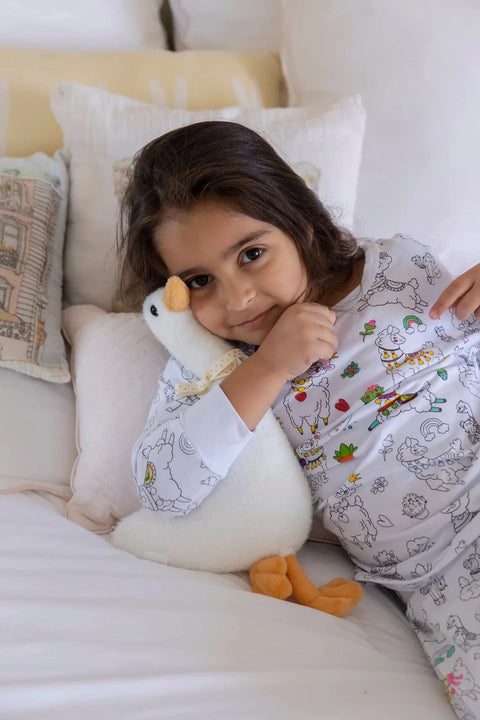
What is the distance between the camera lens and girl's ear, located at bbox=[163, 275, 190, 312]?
1004 mm

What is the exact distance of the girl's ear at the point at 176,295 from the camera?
100cm

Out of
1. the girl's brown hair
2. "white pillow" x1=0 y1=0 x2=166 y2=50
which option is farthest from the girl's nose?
"white pillow" x1=0 y1=0 x2=166 y2=50

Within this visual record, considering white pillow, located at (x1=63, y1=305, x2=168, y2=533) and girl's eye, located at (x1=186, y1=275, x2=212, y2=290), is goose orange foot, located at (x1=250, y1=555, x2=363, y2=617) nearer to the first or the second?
white pillow, located at (x1=63, y1=305, x2=168, y2=533)

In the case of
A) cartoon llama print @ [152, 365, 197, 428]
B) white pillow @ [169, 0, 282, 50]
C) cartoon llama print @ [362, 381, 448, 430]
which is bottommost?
cartoon llama print @ [152, 365, 197, 428]

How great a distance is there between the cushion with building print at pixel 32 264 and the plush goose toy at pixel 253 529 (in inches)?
11.3

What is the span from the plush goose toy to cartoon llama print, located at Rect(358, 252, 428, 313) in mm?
251

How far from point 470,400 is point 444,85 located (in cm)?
72

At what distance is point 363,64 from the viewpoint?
4.70ft

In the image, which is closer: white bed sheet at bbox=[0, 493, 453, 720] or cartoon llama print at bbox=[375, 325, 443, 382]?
white bed sheet at bbox=[0, 493, 453, 720]

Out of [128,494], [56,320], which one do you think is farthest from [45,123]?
[128,494]

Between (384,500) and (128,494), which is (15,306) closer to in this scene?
(128,494)

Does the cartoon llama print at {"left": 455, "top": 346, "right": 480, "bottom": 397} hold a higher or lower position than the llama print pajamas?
higher

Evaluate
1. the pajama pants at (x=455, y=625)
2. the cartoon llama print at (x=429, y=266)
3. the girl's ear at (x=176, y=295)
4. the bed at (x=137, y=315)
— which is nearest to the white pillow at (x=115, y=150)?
the bed at (x=137, y=315)

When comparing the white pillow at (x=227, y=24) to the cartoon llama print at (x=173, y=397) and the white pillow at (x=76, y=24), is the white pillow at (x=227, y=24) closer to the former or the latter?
the white pillow at (x=76, y=24)
